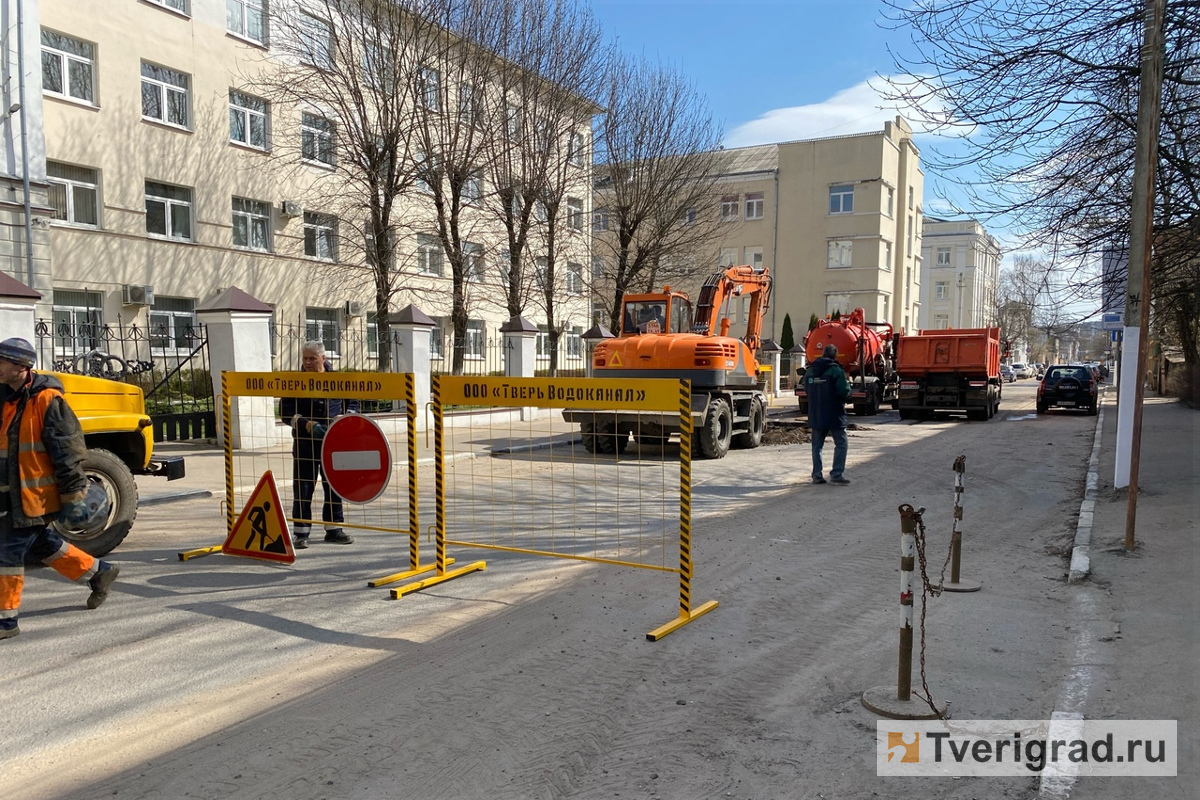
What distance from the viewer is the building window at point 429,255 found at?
91.7 ft

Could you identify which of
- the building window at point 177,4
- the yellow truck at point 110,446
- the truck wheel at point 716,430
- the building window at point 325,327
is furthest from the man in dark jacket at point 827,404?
the building window at point 177,4

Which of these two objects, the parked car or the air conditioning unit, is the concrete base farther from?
the parked car

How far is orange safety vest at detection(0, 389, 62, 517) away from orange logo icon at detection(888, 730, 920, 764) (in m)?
5.08

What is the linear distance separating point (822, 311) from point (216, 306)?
133ft

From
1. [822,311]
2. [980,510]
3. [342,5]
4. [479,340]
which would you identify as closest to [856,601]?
[980,510]

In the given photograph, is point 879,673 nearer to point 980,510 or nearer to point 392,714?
point 392,714

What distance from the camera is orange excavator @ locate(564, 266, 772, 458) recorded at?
544 inches

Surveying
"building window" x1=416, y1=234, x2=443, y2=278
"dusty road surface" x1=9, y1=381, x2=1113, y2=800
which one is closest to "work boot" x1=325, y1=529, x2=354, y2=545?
"dusty road surface" x1=9, y1=381, x2=1113, y2=800

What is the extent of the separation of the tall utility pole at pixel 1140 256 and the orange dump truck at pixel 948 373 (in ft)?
45.0

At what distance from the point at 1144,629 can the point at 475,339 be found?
28.7 meters

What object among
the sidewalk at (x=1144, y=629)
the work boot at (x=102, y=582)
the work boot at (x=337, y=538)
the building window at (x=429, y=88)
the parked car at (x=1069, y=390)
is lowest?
the work boot at (x=337, y=538)

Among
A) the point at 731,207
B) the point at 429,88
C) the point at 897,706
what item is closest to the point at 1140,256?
the point at 897,706

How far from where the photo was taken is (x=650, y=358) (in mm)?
13984

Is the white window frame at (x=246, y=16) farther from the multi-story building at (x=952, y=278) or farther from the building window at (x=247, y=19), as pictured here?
the multi-story building at (x=952, y=278)
